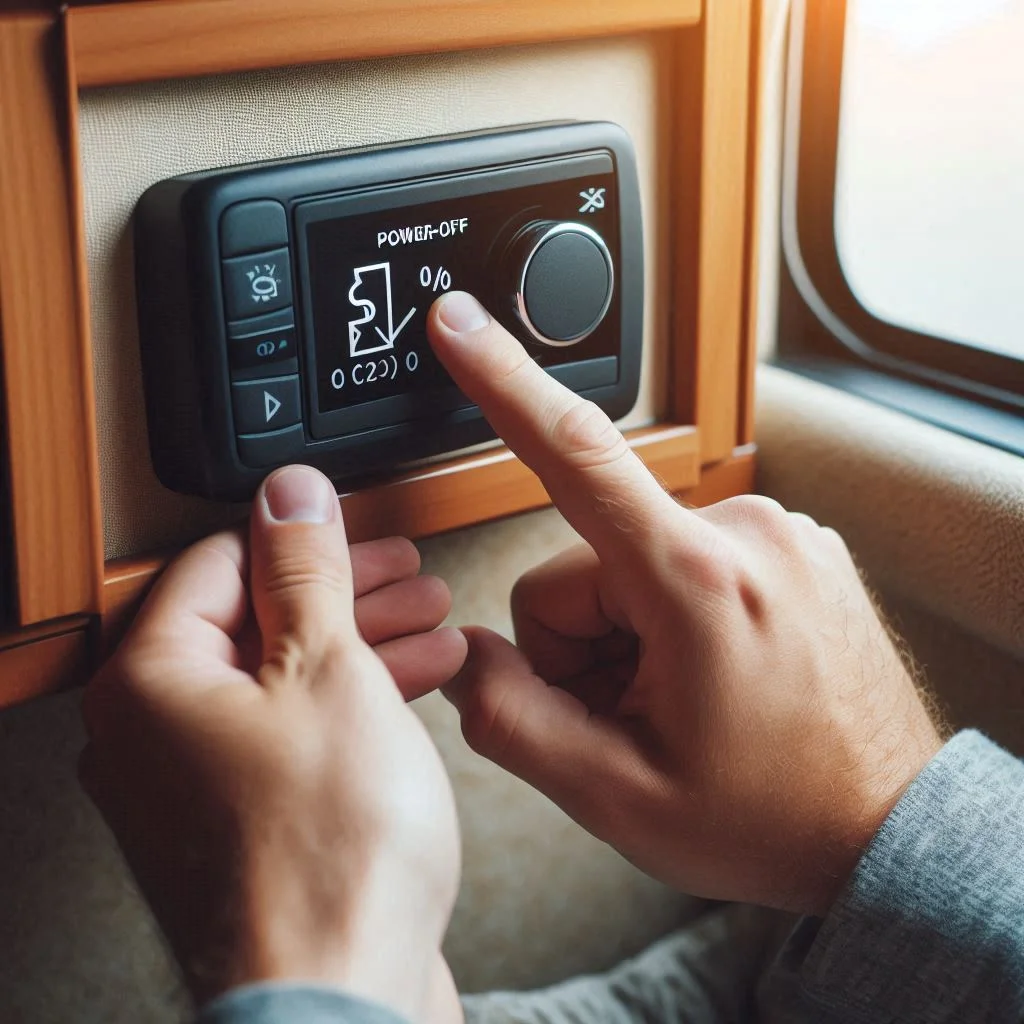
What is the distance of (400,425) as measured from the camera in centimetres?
56

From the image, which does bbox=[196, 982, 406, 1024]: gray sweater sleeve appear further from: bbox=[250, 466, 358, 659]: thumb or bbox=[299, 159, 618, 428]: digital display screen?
bbox=[299, 159, 618, 428]: digital display screen

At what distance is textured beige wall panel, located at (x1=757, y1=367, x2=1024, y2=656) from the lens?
66cm

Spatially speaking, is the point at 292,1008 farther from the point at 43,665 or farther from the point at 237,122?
the point at 237,122

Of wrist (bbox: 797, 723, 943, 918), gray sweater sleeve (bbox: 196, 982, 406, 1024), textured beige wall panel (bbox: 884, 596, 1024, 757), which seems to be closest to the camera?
gray sweater sleeve (bbox: 196, 982, 406, 1024)

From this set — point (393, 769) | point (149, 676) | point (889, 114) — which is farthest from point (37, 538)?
point (889, 114)

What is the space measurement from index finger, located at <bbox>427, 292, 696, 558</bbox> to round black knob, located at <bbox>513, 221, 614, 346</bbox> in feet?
0.11

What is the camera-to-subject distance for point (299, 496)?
20.2 inches

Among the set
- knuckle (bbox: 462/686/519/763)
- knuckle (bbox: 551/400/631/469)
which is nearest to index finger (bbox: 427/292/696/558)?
knuckle (bbox: 551/400/631/469)

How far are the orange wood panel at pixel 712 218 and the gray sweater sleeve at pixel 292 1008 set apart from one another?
400 mm

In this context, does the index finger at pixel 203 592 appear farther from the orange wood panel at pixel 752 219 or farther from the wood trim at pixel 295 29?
the orange wood panel at pixel 752 219

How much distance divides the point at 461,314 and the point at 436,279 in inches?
0.8

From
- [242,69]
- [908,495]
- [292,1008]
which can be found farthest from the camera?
[908,495]

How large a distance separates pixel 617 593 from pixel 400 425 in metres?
0.13

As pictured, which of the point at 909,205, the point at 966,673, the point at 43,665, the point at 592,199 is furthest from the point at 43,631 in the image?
the point at 909,205
